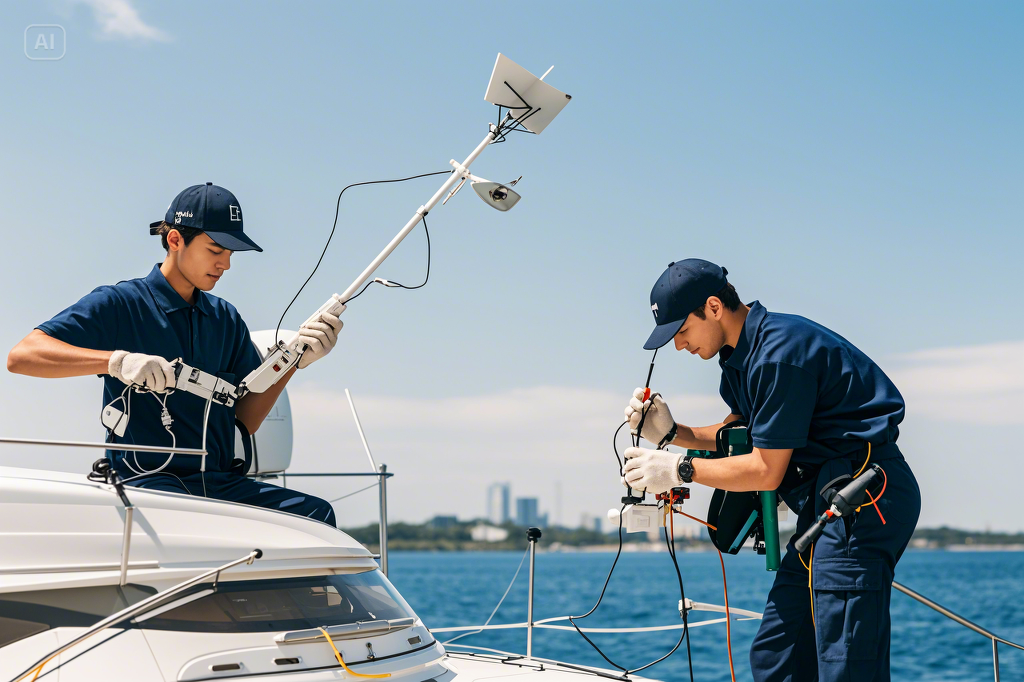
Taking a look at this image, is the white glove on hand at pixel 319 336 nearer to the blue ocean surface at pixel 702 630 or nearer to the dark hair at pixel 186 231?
the dark hair at pixel 186 231

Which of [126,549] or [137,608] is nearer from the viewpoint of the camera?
[137,608]

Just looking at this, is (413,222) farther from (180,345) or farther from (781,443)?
(781,443)

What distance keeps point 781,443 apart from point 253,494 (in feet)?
7.07

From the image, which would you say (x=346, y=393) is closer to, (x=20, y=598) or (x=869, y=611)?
(x=20, y=598)

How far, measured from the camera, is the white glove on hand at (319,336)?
365 centimetres

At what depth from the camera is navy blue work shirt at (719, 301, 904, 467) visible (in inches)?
125

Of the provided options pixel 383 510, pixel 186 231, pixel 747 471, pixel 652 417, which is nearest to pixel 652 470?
pixel 747 471

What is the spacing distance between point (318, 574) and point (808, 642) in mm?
1918

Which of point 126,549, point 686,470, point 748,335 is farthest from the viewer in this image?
point 748,335

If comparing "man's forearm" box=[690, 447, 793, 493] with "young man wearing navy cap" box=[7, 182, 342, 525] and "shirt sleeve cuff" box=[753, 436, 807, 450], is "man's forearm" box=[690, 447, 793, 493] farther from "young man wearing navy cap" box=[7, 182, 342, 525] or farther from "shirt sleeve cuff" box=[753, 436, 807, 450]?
"young man wearing navy cap" box=[7, 182, 342, 525]

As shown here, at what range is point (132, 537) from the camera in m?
2.70

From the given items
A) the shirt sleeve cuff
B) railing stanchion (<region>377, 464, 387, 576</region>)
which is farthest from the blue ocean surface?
the shirt sleeve cuff

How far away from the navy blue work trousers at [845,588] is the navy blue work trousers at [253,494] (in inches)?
73.5

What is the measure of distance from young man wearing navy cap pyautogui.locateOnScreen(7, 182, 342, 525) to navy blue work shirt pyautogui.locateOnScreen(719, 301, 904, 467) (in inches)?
69.8
